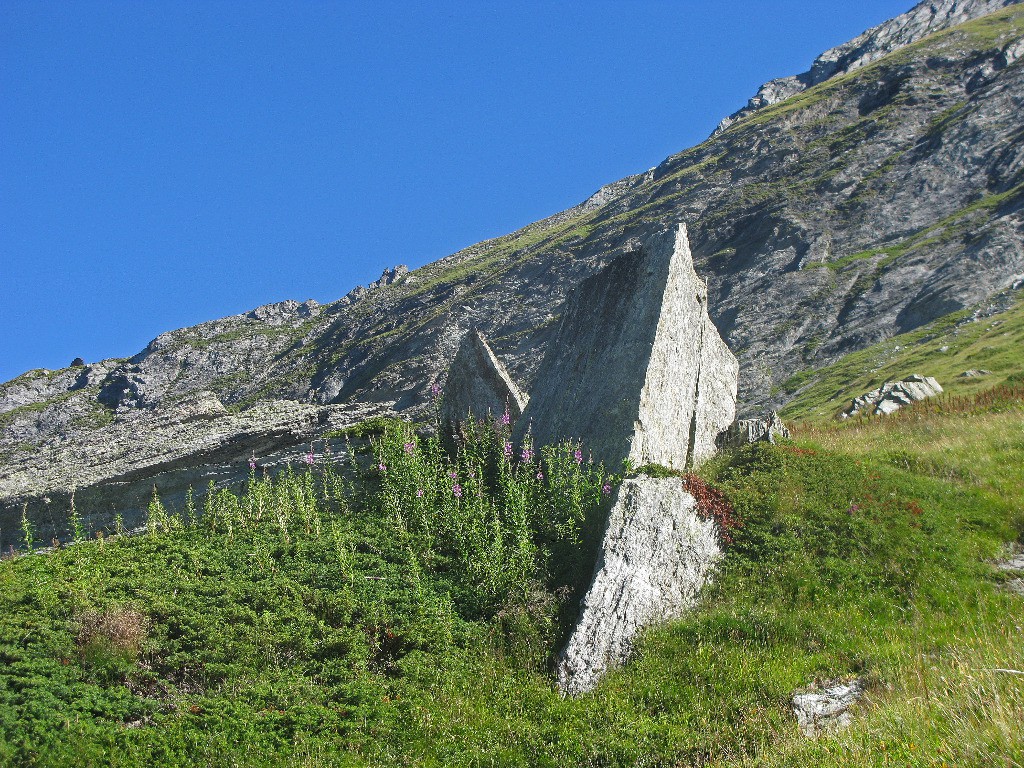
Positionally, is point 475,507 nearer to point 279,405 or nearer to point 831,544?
point 831,544

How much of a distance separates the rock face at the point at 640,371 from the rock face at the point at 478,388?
1.27m

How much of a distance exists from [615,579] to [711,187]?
179m

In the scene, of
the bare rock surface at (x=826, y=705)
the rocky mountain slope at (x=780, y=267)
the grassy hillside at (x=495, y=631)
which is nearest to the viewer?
the grassy hillside at (x=495, y=631)

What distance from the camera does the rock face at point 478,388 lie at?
79.5 ft

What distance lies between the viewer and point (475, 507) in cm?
1653

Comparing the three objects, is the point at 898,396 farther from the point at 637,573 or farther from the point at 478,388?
the point at 637,573

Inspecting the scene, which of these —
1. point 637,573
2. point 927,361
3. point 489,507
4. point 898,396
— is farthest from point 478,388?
point 927,361

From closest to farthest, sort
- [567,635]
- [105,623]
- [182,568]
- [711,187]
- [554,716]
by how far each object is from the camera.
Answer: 1. [554,716]
2. [105,623]
3. [567,635]
4. [182,568]
5. [711,187]

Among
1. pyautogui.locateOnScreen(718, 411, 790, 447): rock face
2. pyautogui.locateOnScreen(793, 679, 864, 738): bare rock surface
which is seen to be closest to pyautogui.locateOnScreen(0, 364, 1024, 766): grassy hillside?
pyautogui.locateOnScreen(793, 679, 864, 738): bare rock surface

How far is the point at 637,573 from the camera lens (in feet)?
44.5

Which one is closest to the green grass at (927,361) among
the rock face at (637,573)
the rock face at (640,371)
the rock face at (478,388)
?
the rock face at (640,371)

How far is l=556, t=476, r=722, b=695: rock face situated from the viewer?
39.5 ft

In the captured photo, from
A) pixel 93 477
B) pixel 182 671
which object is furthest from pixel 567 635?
pixel 93 477

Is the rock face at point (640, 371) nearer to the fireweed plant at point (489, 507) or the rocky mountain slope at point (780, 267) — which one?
the fireweed plant at point (489, 507)
